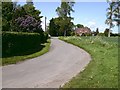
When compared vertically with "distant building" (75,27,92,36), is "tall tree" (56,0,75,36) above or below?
above

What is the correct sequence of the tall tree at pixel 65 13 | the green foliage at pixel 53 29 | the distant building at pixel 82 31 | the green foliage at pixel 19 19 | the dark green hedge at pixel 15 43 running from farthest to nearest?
the distant building at pixel 82 31, the green foliage at pixel 53 29, the tall tree at pixel 65 13, the green foliage at pixel 19 19, the dark green hedge at pixel 15 43

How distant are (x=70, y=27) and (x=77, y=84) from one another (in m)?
97.6

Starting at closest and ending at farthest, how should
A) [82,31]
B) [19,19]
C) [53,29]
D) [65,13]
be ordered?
1. [19,19]
2. [65,13]
3. [53,29]
4. [82,31]

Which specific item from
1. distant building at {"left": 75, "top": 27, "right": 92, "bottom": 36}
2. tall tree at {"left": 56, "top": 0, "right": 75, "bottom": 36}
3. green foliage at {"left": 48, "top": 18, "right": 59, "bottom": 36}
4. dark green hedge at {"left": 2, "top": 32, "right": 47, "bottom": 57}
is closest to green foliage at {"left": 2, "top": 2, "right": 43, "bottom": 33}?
dark green hedge at {"left": 2, "top": 32, "right": 47, "bottom": 57}

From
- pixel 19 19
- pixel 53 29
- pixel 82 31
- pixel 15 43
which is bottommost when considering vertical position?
pixel 82 31

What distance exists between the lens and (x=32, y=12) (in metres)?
63.4

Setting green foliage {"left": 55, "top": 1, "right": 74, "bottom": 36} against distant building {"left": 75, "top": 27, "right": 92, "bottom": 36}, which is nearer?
green foliage {"left": 55, "top": 1, "right": 74, "bottom": 36}

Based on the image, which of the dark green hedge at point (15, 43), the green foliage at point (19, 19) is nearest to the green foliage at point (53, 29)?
the green foliage at point (19, 19)

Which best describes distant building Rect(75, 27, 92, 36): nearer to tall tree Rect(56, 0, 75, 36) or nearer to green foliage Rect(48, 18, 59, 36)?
green foliage Rect(48, 18, 59, 36)

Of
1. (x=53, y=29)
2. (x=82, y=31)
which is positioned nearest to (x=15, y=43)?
(x=53, y=29)

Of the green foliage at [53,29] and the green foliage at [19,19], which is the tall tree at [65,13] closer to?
the green foliage at [53,29]

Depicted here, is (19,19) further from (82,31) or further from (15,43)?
(82,31)

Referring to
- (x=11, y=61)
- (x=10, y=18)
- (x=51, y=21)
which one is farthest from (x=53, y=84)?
(x=51, y=21)

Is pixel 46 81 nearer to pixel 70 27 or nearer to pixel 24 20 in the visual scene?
pixel 24 20
